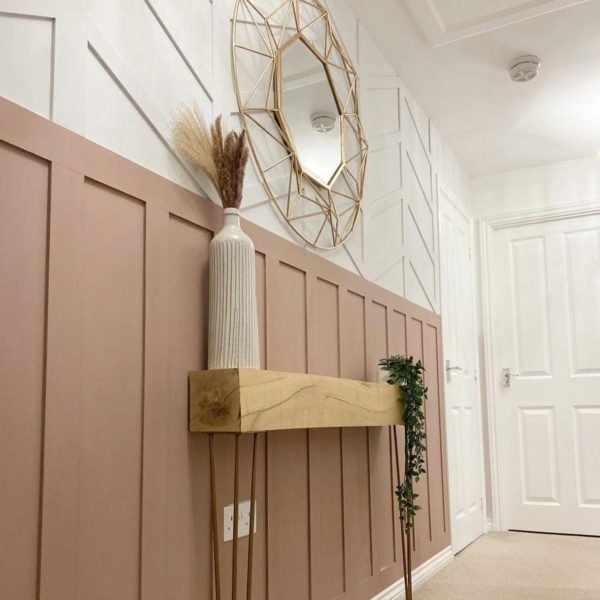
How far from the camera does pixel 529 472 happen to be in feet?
14.3

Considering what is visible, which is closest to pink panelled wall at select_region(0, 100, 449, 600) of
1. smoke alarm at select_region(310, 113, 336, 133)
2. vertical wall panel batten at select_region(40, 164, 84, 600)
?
vertical wall panel batten at select_region(40, 164, 84, 600)

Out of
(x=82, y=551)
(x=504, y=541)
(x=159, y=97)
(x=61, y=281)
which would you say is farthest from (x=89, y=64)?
(x=504, y=541)

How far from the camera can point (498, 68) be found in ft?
10.9

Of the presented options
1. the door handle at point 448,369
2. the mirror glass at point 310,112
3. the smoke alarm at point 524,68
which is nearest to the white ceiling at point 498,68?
the smoke alarm at point 524,68

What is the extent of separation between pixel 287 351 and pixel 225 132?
27.4 inches

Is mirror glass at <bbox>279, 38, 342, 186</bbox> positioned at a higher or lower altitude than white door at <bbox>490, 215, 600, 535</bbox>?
higher

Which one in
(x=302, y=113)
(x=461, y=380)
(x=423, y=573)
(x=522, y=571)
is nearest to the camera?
(x=302, y=113)

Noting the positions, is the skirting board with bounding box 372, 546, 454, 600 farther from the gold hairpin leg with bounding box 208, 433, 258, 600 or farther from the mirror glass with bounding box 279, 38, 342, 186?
the mirror glass with bounding box 279, 38, 342, 186

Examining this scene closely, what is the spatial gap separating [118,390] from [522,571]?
2550 millimetres

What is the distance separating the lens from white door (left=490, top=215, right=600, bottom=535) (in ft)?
13.8

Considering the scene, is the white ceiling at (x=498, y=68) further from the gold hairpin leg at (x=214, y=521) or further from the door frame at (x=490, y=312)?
the gold hairpin leg at (x=214, y=521)

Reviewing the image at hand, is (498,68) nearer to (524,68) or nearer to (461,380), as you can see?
(524,68)

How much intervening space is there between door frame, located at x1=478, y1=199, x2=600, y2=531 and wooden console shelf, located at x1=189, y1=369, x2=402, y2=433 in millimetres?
2565

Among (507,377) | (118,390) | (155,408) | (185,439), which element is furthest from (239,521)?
(507,377)
